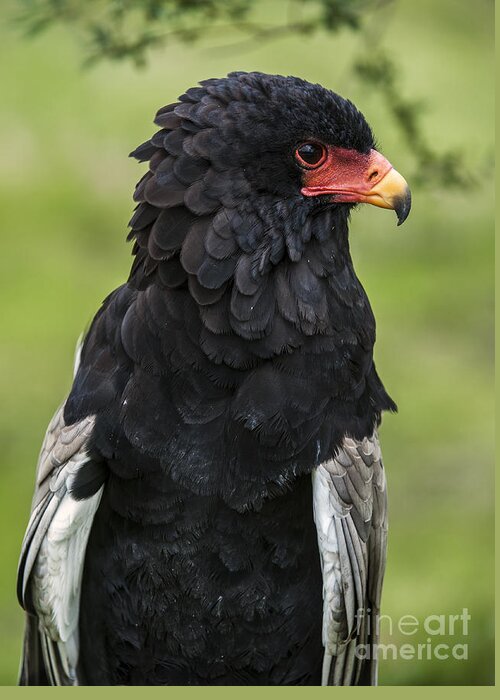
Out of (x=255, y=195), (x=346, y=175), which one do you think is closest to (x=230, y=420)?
(x=255, y=195)

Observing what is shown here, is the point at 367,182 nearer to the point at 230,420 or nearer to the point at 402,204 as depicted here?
the point at 402,204

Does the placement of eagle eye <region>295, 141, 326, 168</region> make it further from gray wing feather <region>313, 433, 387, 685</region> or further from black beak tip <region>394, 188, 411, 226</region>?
gray wing feather <region>313, 433, 387, 685</region>

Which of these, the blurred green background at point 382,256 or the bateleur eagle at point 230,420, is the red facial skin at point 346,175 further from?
the blurred green background at point 382,256

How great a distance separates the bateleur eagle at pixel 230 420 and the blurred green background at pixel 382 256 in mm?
2836

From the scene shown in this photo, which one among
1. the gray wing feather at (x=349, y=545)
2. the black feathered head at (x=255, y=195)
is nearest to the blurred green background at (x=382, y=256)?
the gray wing feather at (x=349, y=545)

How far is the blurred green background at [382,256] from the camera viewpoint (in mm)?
7746

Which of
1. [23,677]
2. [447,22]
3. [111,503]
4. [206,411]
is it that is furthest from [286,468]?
[447,22]

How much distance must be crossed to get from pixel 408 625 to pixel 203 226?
10.6 feet

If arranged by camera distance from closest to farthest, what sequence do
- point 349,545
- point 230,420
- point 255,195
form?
point 255,195
point 230,420
point 349,545

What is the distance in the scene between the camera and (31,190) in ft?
32.4

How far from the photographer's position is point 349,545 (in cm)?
407

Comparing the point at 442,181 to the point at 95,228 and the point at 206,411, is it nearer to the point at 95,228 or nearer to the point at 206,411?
the point at 206,411

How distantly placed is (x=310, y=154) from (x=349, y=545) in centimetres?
143

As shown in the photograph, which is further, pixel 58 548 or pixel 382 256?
pixel 382 256
